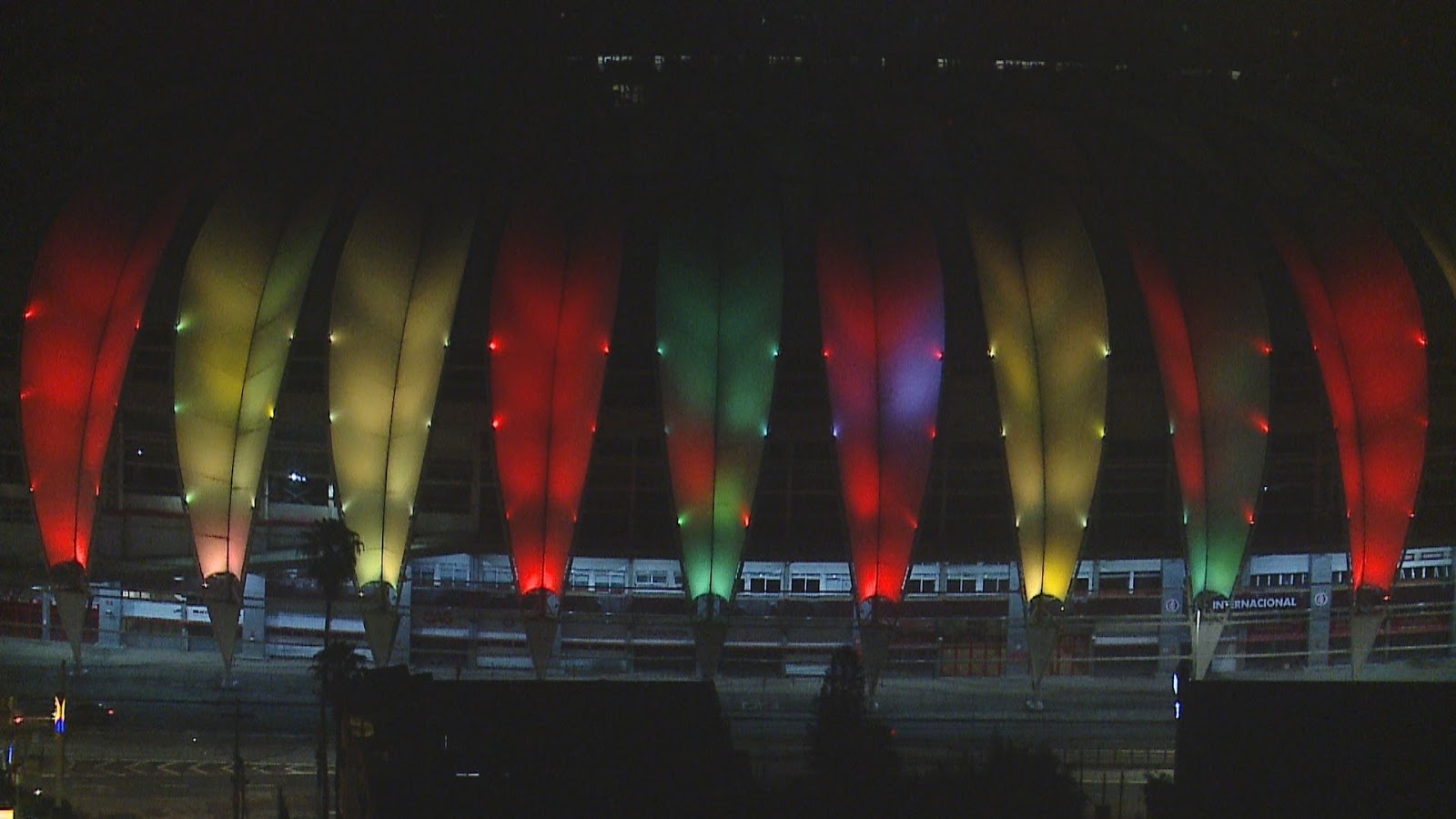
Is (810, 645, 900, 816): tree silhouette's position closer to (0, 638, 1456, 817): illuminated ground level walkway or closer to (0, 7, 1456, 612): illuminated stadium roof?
(0, 638, 1456, 817): illuminated ground level walkway

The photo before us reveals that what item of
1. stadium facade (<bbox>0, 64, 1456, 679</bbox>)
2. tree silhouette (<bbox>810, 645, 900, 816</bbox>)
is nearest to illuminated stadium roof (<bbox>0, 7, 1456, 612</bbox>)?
stadium facade (<bbox>0, 64, 1456, 679</bbox>)

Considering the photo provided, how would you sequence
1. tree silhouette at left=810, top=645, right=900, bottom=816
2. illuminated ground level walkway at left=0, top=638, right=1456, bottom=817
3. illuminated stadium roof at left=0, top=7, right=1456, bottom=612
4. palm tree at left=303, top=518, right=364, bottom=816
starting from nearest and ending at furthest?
tree silhouette at left=810, top=645, right=900, bottom=816 < illuminated ground level walkway at left=0, top=638, right=1456, bottom=817 < palm tree at left=303, top=518, right=364, bottom=816 < illuminated stadium roof at left=0, top=7, right=1456, bottom=612

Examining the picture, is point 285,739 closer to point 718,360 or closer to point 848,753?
point 718,360

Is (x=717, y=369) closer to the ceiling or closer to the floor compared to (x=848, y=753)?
closer to the ceiling

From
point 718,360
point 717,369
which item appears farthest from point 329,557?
point 718,360

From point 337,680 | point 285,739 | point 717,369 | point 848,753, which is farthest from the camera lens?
point 717,369

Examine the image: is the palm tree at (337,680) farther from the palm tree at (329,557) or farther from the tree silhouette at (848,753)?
the tree silhouette at (848,753)

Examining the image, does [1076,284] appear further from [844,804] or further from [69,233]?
[69,233]

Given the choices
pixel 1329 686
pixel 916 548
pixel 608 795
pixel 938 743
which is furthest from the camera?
pixel 916 548

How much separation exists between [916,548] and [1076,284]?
740cm

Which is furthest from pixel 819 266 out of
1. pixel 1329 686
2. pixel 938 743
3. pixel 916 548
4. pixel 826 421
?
pixel 1329 686

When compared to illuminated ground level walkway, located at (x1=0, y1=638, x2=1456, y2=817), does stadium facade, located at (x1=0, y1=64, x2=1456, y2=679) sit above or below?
above

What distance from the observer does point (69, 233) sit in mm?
49719

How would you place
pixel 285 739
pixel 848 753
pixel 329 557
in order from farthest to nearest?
pixel 285 739 < pixel 329 557 < pixel 848 753
